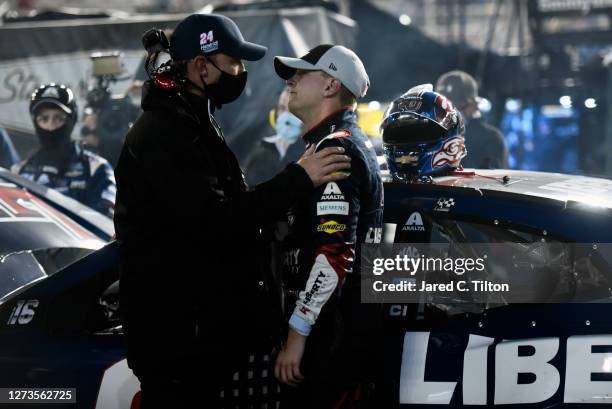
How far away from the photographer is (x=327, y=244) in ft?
9.73

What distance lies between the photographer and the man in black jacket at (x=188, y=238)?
285cm

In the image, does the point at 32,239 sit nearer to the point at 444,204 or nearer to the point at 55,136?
the point at 444,204

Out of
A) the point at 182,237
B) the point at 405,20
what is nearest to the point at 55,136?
the point at 182,237

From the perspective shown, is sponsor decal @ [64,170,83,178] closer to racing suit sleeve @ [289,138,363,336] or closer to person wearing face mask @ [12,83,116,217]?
person wearing face mask @ [12,83,116,217]

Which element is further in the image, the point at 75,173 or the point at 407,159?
the point at 75,173

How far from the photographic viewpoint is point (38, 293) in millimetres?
3666

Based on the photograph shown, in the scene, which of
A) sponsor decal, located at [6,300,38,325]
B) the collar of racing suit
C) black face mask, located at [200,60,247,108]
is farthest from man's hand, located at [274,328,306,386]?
sponsor decal, located at [6,300,38,325]

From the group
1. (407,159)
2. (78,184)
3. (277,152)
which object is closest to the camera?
(407,159)

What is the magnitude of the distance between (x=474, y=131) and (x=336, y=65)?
14.8 ft

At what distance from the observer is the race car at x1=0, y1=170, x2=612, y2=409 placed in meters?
3.16

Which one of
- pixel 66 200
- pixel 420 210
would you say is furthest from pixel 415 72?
pixel 420 210

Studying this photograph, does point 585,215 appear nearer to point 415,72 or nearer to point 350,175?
Answer: point 350,175

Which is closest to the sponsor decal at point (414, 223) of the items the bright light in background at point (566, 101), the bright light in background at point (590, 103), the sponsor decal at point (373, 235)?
the sponsor decal at point (373, 235)

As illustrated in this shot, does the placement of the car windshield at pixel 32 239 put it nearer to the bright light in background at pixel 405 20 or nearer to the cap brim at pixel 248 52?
the cap brim at pixel 248 52
